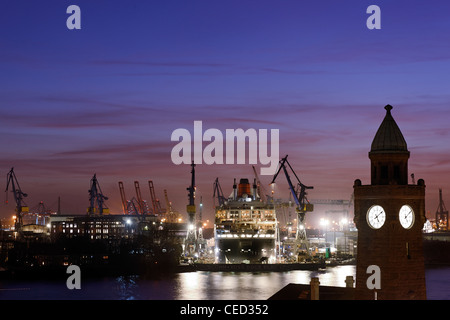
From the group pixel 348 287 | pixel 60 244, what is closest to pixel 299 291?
pixel 348 287

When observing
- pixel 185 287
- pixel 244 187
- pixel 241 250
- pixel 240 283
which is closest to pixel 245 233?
pixel 241 250

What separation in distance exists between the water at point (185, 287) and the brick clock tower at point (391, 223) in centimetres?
7366

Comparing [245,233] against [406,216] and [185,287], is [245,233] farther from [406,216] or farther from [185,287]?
[406,216]

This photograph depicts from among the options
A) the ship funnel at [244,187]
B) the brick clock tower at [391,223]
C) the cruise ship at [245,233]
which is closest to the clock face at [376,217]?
the brick clock tower at [391,223]

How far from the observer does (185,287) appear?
131250mm

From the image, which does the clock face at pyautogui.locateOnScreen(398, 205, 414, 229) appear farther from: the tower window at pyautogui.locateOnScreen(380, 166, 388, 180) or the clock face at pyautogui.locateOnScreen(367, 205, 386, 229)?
the tower window at pyautogui.locateOnScreen(380, 166, 388, 180)

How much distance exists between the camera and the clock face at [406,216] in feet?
119

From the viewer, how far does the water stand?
11712cm

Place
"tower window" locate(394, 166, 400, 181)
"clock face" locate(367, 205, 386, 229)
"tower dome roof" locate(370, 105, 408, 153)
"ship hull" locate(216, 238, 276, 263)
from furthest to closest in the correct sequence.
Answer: "ship hull" locate(216, 238, 276, 263)
"tower dome roof" locate(370, 105, 408, 153)
"tower window" locate(394, 166, 400, 181)
"clock face" locate(367, 205, 386, 229)

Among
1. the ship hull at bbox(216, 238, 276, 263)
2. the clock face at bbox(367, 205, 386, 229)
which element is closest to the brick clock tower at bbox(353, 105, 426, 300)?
the clock face at bbox(367, 205, 386, 229)

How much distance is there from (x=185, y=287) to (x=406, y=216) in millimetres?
98580

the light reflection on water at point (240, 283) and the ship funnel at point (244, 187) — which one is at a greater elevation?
the ship funnel at point (244, 187)

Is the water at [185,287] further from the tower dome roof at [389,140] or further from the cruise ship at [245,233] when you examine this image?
the tower dome roof at [389,140]
